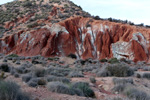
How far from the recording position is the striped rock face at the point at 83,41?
28094 millimetres

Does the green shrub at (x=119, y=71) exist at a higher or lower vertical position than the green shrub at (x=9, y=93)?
lower

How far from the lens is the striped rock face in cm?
2809

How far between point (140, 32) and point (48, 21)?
19.0 meters

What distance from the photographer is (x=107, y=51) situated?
29156 mm

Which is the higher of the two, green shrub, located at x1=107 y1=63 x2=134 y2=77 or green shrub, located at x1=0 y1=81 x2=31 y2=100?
green shrub, located at x1=0 y1=81 x2=31 y2=100

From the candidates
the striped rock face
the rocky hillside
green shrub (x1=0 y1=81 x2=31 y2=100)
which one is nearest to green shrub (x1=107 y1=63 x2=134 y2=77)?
green shrub (x1=0 y1=81 x2=31 y2=100)

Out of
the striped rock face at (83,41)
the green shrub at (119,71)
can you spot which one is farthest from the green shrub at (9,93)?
the striped rock face at (83,41)

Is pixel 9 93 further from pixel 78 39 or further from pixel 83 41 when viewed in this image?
pixel 78 39

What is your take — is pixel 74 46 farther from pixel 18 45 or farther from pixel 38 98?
pixel 38 98

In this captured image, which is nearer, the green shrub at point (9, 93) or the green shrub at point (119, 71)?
the green shrub at point (9, 93)

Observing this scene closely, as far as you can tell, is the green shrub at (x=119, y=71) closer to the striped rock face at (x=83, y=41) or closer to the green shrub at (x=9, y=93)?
the green shrub at (x=9, y=93)

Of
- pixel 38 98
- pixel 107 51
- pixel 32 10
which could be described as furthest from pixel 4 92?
pixel 32 10

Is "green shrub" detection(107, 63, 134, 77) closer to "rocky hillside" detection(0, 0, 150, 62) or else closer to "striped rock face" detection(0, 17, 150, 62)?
"rocky hillside" detection(0, 0, 150, 62)

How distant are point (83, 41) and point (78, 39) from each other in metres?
1.11
